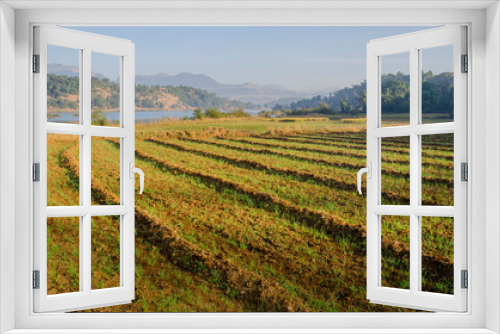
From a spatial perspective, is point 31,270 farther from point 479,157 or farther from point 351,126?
point 351,126

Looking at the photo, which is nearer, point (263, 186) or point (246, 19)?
point (246, 19)

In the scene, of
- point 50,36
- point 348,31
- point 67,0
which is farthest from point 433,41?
point 348,31

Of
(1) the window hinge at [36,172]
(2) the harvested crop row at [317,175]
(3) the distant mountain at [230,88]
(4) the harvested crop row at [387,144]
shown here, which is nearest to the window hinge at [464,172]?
(1) the window hinge at [36,172]

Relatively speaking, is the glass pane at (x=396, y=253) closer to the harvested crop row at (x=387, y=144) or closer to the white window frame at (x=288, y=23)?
the harvested crop row at (x=387, y=144)

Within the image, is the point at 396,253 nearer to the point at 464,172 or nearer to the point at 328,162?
the point at 328,162

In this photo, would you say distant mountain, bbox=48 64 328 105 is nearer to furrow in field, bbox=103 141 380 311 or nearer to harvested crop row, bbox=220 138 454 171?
harvested crop row, bbox=220 138 454 171

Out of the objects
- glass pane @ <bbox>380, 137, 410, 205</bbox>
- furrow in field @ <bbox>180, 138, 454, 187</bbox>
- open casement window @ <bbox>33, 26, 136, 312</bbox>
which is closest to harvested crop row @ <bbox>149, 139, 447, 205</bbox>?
glass pane @ <bbox>380, 137, 410, 205</bbox>

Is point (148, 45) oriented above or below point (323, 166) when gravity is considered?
above
